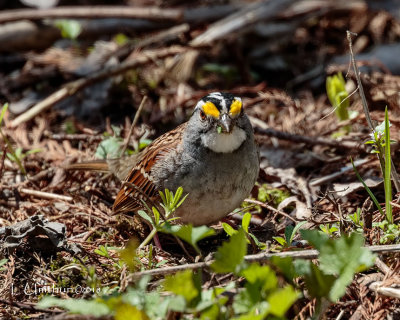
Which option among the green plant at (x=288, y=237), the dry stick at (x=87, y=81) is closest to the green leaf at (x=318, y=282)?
the green plant at (x=288, y=237)

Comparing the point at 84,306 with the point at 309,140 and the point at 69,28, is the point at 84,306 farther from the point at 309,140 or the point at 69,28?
the point at 69,28

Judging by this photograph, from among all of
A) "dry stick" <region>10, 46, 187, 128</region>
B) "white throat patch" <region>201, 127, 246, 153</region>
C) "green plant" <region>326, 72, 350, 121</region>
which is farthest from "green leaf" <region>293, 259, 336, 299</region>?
"dry stick" <region>10, 46, 187, 128</region>

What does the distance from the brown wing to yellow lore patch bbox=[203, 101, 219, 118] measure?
381 mm

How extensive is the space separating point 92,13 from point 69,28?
42cm

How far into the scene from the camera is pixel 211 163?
3871 millimetres

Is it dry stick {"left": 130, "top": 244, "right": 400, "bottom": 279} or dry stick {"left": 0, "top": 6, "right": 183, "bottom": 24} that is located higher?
dry stick {"left": 0, "top": 6, "right": 183, "bottom": 24}

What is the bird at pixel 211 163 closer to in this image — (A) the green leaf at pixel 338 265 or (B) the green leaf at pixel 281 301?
(A) the green leaf at pixel 338 265

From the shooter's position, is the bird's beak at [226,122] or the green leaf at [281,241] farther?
the bird's beak at [226,122]

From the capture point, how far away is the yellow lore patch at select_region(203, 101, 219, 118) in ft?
12.6

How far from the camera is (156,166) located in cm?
412

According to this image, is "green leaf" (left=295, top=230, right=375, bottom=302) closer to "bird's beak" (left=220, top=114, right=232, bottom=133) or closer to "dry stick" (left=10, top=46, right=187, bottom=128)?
"bird's beak" (left=220, top=114, right=232, bottom=133)

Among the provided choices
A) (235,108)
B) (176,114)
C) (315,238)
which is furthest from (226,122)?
(176,114)

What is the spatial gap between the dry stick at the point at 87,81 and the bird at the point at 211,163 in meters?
2.38

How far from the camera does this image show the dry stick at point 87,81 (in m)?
6.10
